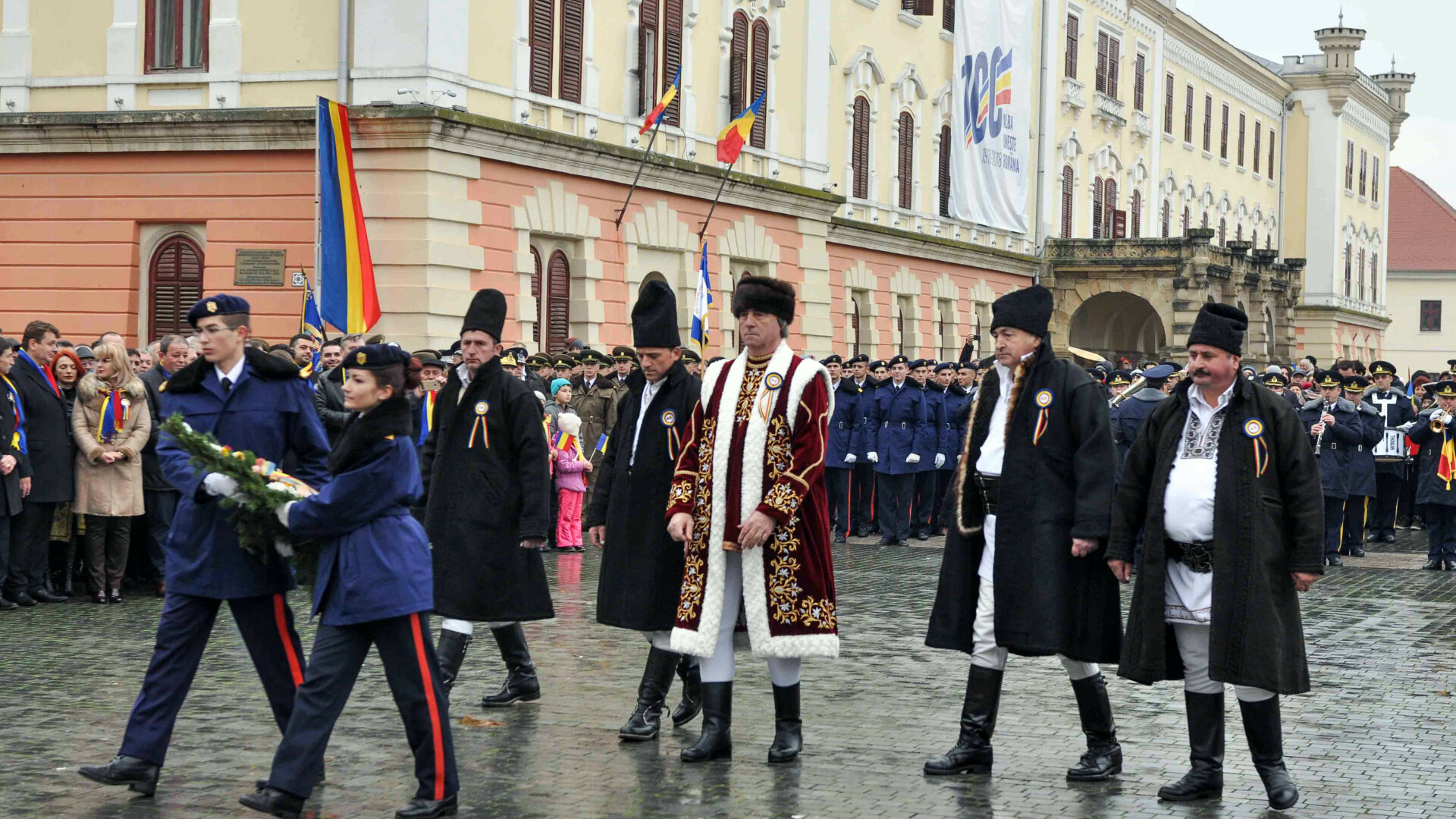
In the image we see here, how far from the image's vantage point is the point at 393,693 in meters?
6.99

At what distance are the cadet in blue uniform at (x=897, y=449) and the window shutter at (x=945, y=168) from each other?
20.2 metres

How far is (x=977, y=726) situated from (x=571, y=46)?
18870 mm

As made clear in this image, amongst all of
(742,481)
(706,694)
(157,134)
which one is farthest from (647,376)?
(157,134)

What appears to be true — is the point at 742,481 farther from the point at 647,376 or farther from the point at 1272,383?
the point at 1272,383

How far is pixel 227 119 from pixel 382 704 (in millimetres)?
14798

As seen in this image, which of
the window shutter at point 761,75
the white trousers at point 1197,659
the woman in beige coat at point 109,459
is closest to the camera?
the white trousers at point 1197,659

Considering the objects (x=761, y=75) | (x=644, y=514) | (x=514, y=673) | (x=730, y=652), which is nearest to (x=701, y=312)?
(x=761, y=75)

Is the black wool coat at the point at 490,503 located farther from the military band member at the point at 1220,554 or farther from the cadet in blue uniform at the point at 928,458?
the cadet in blue uniform at the point at 928,458

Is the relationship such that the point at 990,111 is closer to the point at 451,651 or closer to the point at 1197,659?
the point at 451,651

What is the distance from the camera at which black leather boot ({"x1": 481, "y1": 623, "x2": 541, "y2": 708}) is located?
30.9 feet

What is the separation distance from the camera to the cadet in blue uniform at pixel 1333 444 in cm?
1922

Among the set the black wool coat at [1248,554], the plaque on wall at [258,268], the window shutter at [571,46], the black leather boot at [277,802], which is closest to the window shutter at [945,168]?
the window shutter at [571,46]

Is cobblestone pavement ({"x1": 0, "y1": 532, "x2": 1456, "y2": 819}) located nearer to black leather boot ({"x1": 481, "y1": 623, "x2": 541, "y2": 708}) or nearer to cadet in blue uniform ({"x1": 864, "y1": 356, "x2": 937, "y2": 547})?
black leather boot ({"x1": 481, "y1": 623, "x2": 541, "y2": 708})

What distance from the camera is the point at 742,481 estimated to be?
320 inches
